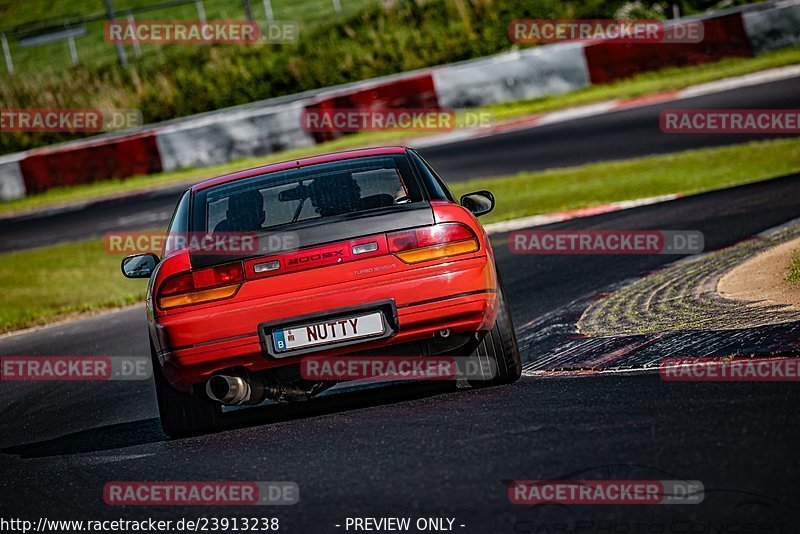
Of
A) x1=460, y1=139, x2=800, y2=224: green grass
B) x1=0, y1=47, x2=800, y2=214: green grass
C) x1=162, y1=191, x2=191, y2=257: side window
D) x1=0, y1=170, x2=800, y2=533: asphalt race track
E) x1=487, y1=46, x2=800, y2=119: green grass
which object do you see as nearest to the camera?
x1=0, y1=170, x2=800, y2=533: asphalt race track

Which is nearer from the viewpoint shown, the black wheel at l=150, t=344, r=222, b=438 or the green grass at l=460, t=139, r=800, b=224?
the black wheel at l=150, t=344, r=222, b=438

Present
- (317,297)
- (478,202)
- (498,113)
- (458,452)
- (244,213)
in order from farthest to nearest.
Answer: (498,113), (478,202), (244,213), (317,297), (458,452)

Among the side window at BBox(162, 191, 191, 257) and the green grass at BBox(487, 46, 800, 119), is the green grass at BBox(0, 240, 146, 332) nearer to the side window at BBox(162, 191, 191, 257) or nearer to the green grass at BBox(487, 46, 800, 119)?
the side window at BBox(162, 191, 191, 257)

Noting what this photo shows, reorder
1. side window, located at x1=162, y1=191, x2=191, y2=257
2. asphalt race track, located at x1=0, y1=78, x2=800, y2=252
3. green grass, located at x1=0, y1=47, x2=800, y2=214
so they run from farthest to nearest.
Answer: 1. green grass, located at x1=0, y1=47, x2=800, y2=214
2. asphalt race track, located at x1=0, y1=78, x2=800, y2=252
3. side window, located at x1=162, y1=191, x2=191, y2=257

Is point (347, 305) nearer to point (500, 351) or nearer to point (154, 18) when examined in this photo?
point (500, 351)

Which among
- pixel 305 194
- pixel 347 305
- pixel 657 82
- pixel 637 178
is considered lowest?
pixel 637 178

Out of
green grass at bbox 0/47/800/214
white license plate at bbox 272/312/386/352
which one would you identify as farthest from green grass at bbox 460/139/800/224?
white license plate at bbox 272/312/386/352

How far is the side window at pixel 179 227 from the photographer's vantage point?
19.8 feet

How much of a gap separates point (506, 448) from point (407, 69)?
22869 mm

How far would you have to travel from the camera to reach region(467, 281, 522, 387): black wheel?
5922mm

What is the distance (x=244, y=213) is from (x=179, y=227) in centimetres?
35

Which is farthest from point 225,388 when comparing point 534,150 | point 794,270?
point 534,150

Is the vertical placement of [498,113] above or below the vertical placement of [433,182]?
below

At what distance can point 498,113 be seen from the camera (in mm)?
22375
